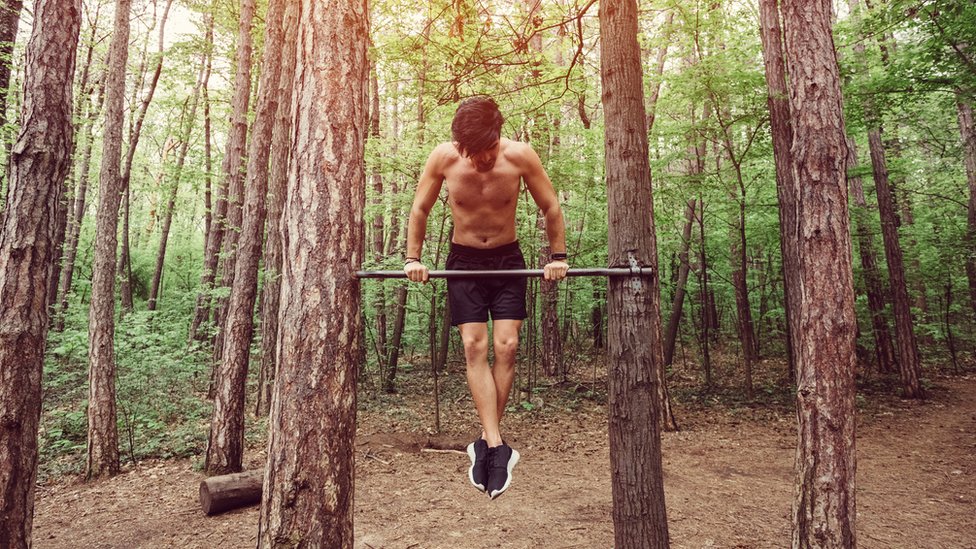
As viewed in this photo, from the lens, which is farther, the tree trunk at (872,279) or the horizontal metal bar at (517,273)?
the tree trunk at (872,279)

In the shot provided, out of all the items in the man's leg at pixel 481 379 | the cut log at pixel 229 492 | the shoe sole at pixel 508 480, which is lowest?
the cut log at pixel 229 492

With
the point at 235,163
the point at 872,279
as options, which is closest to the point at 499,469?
the point at 235,163

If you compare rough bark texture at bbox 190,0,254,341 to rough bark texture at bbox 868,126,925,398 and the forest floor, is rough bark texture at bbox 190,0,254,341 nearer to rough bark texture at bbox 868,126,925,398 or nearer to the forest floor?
the forest floor

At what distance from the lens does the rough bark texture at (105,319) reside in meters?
7.10

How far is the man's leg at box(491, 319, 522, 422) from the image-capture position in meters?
3.41

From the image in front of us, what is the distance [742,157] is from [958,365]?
31.5 ft

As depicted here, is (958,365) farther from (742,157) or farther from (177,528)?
(177,528)

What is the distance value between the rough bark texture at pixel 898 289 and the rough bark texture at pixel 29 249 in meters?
12.2

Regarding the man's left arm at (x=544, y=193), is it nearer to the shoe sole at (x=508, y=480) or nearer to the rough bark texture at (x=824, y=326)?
the shoe sole at (x=508, y=480)

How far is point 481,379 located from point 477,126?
1643mm

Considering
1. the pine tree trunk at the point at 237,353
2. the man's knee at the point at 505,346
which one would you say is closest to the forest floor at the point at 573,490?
the pine tree trunk at the point at 237,353

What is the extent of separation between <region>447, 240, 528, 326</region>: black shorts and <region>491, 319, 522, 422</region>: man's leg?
6cm

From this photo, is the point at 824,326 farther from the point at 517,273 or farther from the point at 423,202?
the point at 423,202

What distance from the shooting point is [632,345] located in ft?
9.95
